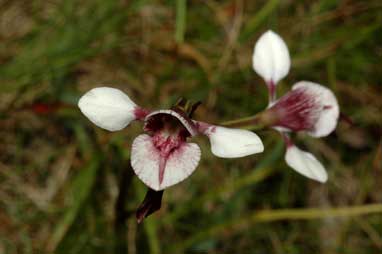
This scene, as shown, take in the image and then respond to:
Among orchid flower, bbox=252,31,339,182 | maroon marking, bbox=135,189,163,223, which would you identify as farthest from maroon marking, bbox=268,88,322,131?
maroon marking, bbox=135,189,163,223

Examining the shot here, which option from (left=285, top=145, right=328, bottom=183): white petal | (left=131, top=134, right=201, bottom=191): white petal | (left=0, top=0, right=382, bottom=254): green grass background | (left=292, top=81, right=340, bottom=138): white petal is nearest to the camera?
(left=131, top=134, right=201, bottom=191): white petal

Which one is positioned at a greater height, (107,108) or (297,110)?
(107,108)

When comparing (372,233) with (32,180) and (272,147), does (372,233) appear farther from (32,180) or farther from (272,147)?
(32,180)

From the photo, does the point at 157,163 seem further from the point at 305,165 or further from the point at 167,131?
the point at 305,165

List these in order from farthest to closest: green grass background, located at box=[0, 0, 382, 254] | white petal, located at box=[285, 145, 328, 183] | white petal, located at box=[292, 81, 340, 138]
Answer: green grass background, located at box=[0, 0, 382, 254] → white petal, located at box=[292, 81, 340, 138] → white petal, located at box=[285, 145, 328, 183]

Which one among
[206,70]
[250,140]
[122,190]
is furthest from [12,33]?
[250,140]

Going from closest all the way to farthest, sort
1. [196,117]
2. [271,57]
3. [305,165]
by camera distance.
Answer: [305,165]
[271,57]
[196,117]

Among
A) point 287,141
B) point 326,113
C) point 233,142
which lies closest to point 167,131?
point 233,142

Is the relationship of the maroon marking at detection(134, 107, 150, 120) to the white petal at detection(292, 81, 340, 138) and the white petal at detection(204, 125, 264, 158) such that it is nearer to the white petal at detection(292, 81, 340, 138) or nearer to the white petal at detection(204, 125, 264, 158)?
the white petal at detection(204, 125, 264, 158)

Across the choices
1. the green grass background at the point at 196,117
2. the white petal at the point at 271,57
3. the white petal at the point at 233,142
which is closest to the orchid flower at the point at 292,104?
the white petal at the point at 271,57
